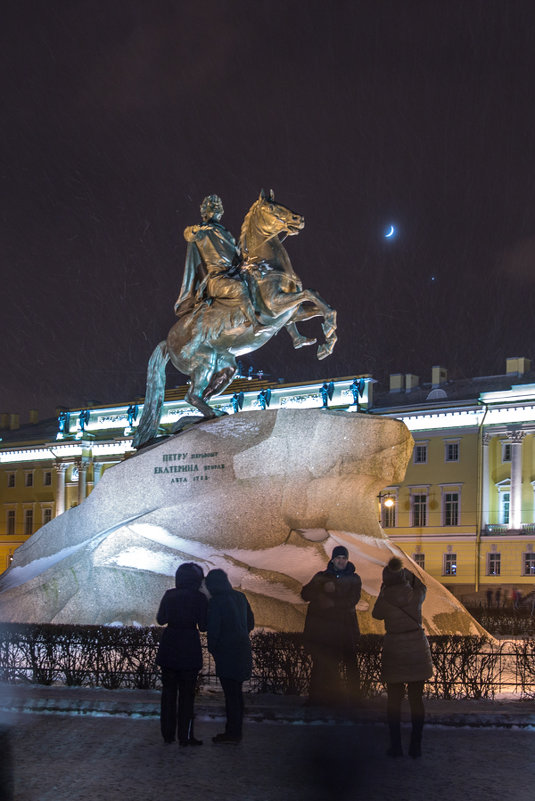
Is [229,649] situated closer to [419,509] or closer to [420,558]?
[420,558]

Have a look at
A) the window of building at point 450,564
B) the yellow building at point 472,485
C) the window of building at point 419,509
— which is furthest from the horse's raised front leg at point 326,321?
the window of building at point 419,509

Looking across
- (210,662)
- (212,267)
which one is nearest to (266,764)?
(210,662)

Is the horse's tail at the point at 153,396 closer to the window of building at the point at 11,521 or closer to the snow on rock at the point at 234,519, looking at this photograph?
the snow on rock at the point at 234,519

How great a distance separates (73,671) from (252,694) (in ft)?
5.75

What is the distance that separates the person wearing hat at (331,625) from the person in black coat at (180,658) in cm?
122

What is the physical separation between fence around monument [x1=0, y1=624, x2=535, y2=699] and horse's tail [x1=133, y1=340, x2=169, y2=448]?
17.0 ft

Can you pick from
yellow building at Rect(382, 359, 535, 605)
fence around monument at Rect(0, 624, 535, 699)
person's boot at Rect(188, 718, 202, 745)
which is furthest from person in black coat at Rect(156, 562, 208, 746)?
yellow building at Rect(382, 359, 535, 605)

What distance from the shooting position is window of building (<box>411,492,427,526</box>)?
57156 millimetres

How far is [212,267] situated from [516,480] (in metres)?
41.5

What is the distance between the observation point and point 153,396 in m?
16.3

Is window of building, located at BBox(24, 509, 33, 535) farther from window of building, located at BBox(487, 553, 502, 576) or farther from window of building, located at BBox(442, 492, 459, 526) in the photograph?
window of building, located at BBox(487, 553, 502, 576)

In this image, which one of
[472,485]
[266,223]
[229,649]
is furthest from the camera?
[472,485]

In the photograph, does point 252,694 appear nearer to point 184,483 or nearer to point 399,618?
point 399,618

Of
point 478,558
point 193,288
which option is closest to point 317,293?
point 193,288
